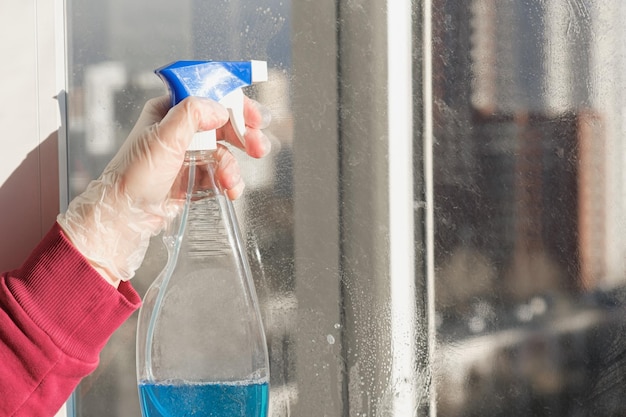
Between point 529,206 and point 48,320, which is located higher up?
point 529,206

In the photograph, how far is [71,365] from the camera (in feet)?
2.77

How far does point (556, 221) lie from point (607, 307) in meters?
0.09

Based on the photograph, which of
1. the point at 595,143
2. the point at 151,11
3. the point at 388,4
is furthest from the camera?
the point at 151,11

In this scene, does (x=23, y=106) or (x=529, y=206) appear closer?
(x=529, y=206)

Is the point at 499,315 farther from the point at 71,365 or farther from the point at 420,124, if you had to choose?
the point at 71,365

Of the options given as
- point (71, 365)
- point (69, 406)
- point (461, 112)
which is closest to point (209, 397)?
point (71, 365)

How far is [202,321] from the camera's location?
0.83 m

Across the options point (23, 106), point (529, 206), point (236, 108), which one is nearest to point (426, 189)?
point (529, 206)

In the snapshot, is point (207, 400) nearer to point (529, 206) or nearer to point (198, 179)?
point (198, 179)

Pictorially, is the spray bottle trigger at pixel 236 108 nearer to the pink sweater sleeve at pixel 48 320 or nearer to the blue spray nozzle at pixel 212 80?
the blue spray nozzle at pixel 212 80

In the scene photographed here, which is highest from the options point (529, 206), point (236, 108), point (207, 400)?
point (236, 108)

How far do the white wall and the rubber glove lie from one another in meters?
0.13

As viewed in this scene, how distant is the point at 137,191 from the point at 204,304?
0.14 meters

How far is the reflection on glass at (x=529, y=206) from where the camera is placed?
71cm
